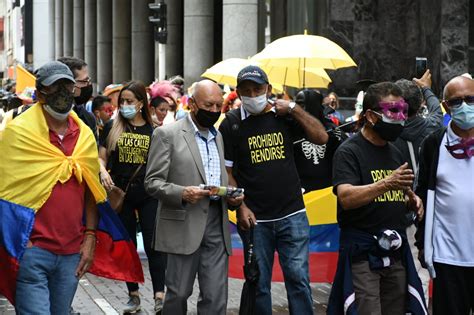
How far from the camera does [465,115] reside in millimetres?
6977

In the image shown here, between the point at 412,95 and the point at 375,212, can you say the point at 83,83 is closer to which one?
the point at 412,95

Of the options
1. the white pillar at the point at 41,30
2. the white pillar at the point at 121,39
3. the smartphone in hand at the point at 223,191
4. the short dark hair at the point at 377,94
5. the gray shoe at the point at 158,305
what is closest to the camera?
the short dark hair at the point at 377,94

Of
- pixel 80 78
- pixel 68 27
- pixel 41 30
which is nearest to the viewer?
pixel 80 78

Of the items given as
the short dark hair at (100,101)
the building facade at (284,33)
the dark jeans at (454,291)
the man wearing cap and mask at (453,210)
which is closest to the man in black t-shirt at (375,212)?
the man wearing cap and mask at (453,210)

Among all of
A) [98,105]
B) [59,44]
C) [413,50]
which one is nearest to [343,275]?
[98,105]

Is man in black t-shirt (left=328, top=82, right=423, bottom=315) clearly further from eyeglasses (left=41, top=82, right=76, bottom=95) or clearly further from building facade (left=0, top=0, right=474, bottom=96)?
building facade (left=0, top=0, right=474, bottom=96)

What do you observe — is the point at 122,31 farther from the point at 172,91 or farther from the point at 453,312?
the point at 453,312

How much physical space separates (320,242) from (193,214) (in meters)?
3.32

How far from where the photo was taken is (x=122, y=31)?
4859cm

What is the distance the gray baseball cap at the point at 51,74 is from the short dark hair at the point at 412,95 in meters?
2.95

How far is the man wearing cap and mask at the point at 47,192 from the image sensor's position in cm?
673

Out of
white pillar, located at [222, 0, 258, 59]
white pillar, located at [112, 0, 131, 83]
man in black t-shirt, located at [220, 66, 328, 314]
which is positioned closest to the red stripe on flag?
man in black t-shirt, located at [220, 66, 328, 314]

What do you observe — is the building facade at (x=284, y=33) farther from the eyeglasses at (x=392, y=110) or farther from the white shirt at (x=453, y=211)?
the white shirt at (x=453, y=211)

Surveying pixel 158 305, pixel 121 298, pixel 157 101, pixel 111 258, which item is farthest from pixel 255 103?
pixel 157 101
